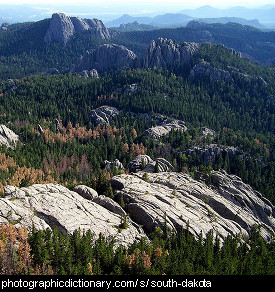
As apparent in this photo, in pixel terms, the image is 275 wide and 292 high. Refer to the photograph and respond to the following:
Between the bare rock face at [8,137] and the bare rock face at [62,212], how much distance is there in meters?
107

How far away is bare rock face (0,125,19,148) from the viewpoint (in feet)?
579


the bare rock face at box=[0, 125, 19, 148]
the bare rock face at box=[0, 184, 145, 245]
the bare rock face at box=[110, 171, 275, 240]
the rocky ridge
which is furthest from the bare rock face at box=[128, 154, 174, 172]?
the bare rock face at box=[0, 125, 19, 148]

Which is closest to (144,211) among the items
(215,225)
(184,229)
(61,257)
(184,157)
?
(184,229)

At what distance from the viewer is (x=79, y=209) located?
77.9 m

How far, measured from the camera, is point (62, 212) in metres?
73.4

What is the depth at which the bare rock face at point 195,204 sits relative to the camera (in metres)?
85.2

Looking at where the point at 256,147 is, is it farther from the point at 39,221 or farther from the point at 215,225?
the point at 39,221

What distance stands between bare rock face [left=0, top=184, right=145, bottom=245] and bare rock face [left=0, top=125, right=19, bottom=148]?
107 metres

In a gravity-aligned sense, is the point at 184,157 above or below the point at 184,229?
below

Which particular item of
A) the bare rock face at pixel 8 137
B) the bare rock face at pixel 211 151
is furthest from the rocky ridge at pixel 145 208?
the bare rock face at pixel 8 137

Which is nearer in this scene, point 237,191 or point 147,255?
point 147,255

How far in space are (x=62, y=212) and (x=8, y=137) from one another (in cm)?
12844

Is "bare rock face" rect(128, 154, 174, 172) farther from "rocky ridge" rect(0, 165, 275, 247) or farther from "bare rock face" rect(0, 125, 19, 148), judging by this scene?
"bare rock face" rect(0, 125, 19, 148)

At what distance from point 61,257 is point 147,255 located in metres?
18.7
